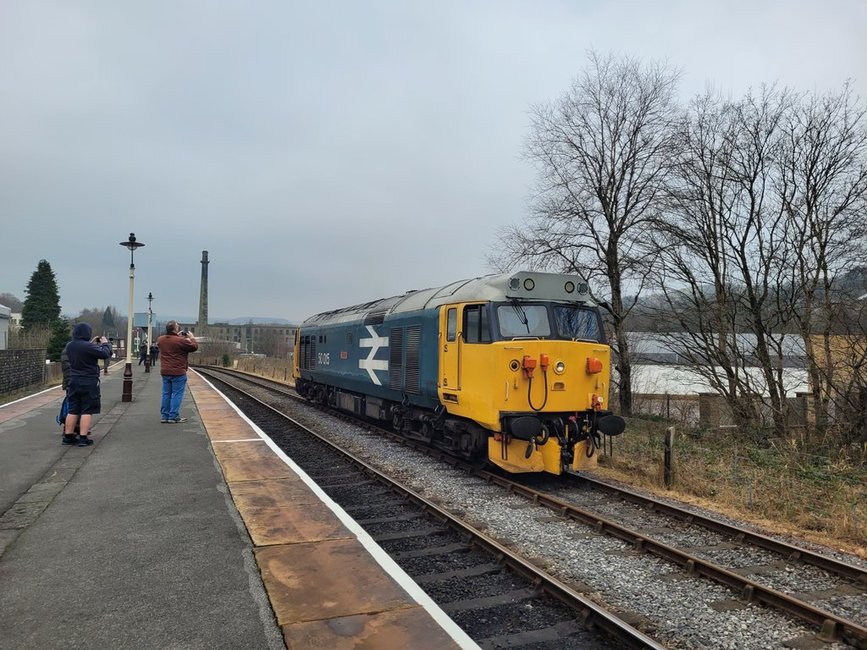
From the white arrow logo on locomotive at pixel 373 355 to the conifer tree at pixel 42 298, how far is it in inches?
2572

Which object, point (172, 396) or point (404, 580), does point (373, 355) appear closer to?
point (172, 396)

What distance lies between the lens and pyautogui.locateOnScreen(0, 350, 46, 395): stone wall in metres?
17.2

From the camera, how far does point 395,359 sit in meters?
11.7

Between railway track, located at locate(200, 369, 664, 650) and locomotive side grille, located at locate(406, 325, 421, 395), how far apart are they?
8.04ft

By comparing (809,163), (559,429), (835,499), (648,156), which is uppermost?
(648,156)

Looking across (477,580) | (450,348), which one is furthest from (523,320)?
(477,580)

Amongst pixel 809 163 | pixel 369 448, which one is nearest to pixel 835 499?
pixel 369 448

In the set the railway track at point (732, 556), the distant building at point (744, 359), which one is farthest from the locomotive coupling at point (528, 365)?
the distant building at point (744, 359)

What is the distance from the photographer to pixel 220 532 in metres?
5.25

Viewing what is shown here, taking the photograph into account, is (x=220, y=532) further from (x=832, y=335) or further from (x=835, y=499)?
(x=832, y=335)

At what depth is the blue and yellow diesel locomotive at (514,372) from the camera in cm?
822

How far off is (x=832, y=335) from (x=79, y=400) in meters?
15.3

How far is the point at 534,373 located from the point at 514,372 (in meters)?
0.32

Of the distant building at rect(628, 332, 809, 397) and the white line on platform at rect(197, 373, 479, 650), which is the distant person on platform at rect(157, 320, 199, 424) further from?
the distant building at rect(628, 332, 809, 397)
